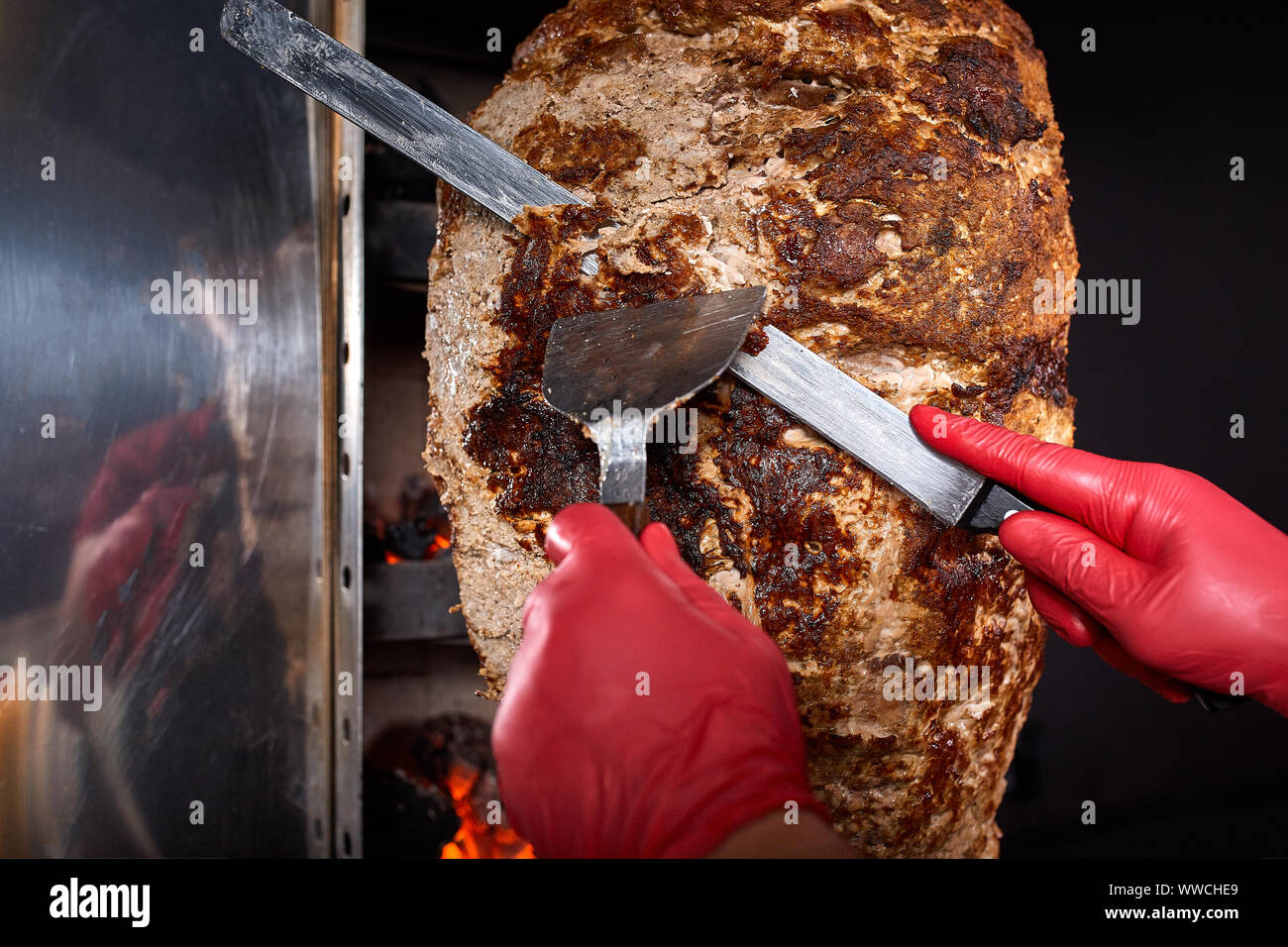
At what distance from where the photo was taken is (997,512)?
1.16m

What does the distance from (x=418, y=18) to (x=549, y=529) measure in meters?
1.66

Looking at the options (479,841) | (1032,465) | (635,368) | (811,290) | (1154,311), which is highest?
(1154,311)

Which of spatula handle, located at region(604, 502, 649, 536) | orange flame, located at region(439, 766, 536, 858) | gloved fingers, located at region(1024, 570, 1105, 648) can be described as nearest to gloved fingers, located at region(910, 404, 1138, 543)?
gloved fingers, located at region(1024, 570, 1105, 648)

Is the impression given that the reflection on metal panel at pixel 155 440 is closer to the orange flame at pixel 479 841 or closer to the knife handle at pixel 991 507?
the orange flame at pixel 479 841

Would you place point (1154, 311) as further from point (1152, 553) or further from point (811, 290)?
point (811, 290)

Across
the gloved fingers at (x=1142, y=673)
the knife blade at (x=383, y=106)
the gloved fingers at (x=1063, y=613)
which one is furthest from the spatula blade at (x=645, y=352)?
the gloved fingers at (x=1142, y=673)

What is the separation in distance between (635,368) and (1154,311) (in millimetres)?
1743

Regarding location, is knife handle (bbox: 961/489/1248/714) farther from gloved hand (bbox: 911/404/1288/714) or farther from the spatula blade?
the spatula blade

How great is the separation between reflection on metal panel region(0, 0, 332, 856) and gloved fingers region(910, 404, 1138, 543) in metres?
1.29

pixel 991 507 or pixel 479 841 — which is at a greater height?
pixel 991 507

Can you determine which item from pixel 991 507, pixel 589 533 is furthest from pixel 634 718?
pixel 991 507

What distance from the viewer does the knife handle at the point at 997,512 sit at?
1143 mm

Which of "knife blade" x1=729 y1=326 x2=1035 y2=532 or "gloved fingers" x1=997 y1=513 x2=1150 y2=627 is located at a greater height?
"knife blade" x1=729 y1=326 x2=1035 y2=532

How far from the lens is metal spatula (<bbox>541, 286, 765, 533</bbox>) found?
1.06 m
